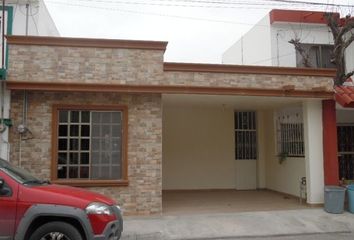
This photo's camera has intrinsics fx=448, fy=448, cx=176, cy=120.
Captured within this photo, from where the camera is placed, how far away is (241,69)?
38.4ft

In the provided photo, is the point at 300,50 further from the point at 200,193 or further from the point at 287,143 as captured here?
the point at 200,193

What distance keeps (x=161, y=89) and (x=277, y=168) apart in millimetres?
6302

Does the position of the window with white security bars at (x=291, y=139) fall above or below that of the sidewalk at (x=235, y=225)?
above

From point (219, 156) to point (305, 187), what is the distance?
405cm

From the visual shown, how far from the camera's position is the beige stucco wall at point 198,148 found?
16047 millimetres

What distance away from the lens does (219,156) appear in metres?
16.3

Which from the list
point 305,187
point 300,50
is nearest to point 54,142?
point 305,187

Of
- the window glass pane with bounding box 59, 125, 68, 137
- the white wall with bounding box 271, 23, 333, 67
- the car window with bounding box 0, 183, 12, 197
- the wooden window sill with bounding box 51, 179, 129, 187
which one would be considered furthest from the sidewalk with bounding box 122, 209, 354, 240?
the white wall with bounding box 271, 23, 333, 67

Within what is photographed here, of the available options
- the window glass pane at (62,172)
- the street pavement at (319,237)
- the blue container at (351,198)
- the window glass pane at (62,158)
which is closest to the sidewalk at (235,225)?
the street pavement at (319,237)

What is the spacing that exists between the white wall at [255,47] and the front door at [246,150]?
2.54 meters

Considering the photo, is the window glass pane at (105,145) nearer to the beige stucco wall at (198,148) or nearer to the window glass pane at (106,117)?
the window glass pane at (106,117)

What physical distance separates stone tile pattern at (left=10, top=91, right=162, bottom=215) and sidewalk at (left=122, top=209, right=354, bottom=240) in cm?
56

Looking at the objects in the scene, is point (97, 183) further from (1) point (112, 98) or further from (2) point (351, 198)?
(2) point (351, 198)

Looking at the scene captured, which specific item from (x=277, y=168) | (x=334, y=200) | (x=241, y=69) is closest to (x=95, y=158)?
(x=241, y=69)
